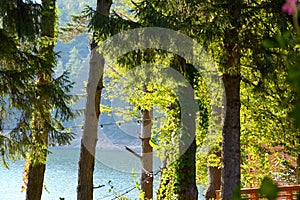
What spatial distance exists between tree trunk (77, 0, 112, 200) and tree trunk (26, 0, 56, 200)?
1.93 ft

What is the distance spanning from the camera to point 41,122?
633 centimetres

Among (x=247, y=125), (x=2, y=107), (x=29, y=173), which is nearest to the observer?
(x=2, y=107)

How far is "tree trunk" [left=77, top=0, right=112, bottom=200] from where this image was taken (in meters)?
7.18

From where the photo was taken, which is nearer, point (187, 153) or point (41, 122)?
point (41, 122)

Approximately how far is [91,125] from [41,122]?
1108 millimetres

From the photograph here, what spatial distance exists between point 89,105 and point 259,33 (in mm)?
2719

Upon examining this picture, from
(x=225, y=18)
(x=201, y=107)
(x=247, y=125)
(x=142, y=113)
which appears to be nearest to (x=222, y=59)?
(x=225, y=18)

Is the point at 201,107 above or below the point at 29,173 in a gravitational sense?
above

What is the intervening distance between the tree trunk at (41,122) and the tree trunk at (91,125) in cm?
59

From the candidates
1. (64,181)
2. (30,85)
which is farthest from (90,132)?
(64,181)

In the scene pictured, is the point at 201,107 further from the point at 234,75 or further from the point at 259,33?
the point at 259,33

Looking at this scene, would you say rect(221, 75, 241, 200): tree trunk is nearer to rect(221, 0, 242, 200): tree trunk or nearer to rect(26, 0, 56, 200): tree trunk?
rect(221, 0, 242, 200): tree trunk

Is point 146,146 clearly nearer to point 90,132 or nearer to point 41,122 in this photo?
point 90,132

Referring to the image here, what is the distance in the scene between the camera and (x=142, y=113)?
12.7m
